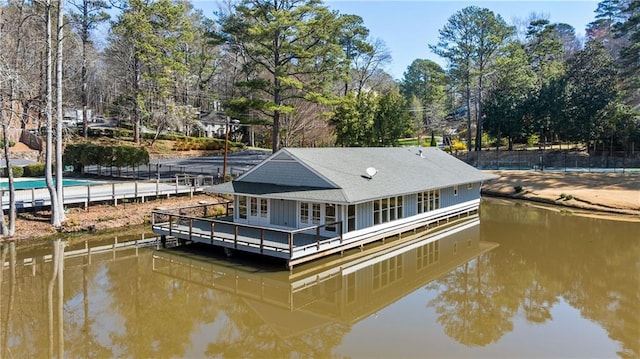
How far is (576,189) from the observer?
32.2 meters

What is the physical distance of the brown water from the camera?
10.0m

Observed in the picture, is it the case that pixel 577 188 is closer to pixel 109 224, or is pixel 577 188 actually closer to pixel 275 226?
pixel 275 226

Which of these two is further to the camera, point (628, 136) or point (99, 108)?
point (99, 108)

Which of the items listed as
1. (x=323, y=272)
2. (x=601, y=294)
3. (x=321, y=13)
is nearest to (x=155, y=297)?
(x=323, y=272)

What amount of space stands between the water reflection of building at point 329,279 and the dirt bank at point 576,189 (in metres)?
13.4

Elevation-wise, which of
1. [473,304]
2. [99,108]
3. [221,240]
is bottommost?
[473,304]

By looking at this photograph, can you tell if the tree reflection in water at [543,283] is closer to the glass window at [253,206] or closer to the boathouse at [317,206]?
the boathouse at [317,206]

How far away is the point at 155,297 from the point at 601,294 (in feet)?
42.0

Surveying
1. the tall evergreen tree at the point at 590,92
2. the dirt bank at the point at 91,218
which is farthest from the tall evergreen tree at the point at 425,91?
the dirt bank at the point at 91,218

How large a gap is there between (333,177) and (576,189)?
22577 mm

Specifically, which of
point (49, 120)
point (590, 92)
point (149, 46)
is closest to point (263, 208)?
point (49, 120)

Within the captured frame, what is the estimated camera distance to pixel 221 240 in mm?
16344

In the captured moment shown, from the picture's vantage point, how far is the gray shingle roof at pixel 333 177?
56.7 ft

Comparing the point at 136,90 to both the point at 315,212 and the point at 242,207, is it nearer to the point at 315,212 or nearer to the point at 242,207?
the point at 242,207
